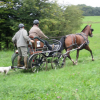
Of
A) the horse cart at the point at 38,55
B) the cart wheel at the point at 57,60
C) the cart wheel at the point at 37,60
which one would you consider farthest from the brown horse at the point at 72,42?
the cart wheel at the point at 37,60

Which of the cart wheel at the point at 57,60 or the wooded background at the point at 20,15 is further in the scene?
the wooded background at the point at 20,15

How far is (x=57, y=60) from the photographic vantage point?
24.0 ft

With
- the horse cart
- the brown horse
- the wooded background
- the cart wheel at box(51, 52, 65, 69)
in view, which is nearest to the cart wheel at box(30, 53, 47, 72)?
the horse cart

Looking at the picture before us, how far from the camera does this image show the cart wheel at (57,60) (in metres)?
7.17

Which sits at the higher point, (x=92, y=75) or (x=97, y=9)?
(x=97, y=9)

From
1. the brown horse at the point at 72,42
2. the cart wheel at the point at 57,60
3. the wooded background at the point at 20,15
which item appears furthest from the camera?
the wooded background at the point at 20,15

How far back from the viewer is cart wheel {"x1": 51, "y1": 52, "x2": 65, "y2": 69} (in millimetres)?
7168

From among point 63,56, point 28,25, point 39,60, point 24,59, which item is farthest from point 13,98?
point 28,25

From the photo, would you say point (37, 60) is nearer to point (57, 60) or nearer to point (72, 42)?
point (57, 60)

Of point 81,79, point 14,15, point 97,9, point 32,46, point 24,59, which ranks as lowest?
point 81,79

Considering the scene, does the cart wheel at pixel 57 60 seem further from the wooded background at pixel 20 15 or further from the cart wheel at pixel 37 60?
the wooded background at pixel 20 15

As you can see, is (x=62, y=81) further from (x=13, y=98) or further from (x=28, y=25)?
(x=28, y=25)

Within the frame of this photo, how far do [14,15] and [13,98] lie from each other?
44.1 feet

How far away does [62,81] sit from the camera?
5.09 meters
